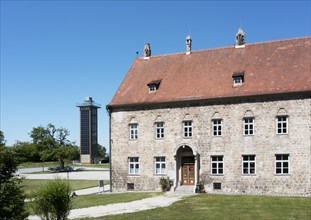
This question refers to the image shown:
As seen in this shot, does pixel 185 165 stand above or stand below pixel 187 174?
above

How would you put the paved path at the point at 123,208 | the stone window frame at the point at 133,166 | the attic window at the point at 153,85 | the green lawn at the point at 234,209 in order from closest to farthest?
the green lawn at the point at 234,209 < the paved path at the point at 123,208 < the stone window frame at the point at 133,166 < the attic window at the point at 153,85

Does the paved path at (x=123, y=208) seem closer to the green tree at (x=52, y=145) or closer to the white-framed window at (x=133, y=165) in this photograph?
the white-framed window at (x=133, y=165)

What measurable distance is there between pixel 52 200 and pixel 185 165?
17.0m

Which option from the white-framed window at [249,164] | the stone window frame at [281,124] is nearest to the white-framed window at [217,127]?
the white-framed window at [249,164]

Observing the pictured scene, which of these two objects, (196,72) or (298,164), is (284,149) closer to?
(298,164)

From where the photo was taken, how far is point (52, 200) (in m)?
13.4

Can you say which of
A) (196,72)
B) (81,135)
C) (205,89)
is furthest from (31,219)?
(81,135)

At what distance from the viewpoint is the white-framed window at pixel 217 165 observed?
27.7 m

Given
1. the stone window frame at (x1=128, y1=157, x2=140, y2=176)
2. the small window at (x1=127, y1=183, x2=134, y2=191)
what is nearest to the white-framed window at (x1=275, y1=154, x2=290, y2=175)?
the stone window frame at (x1=128, y1=157, x2=140, y2=176)

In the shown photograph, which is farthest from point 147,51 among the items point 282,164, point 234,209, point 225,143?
point 234,209

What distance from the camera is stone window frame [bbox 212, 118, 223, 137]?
91.4ft

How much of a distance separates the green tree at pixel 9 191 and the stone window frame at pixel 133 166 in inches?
781

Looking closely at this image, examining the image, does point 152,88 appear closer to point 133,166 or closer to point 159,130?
point 159,130

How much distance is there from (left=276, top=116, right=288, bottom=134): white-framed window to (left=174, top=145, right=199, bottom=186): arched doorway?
6.67 metres
